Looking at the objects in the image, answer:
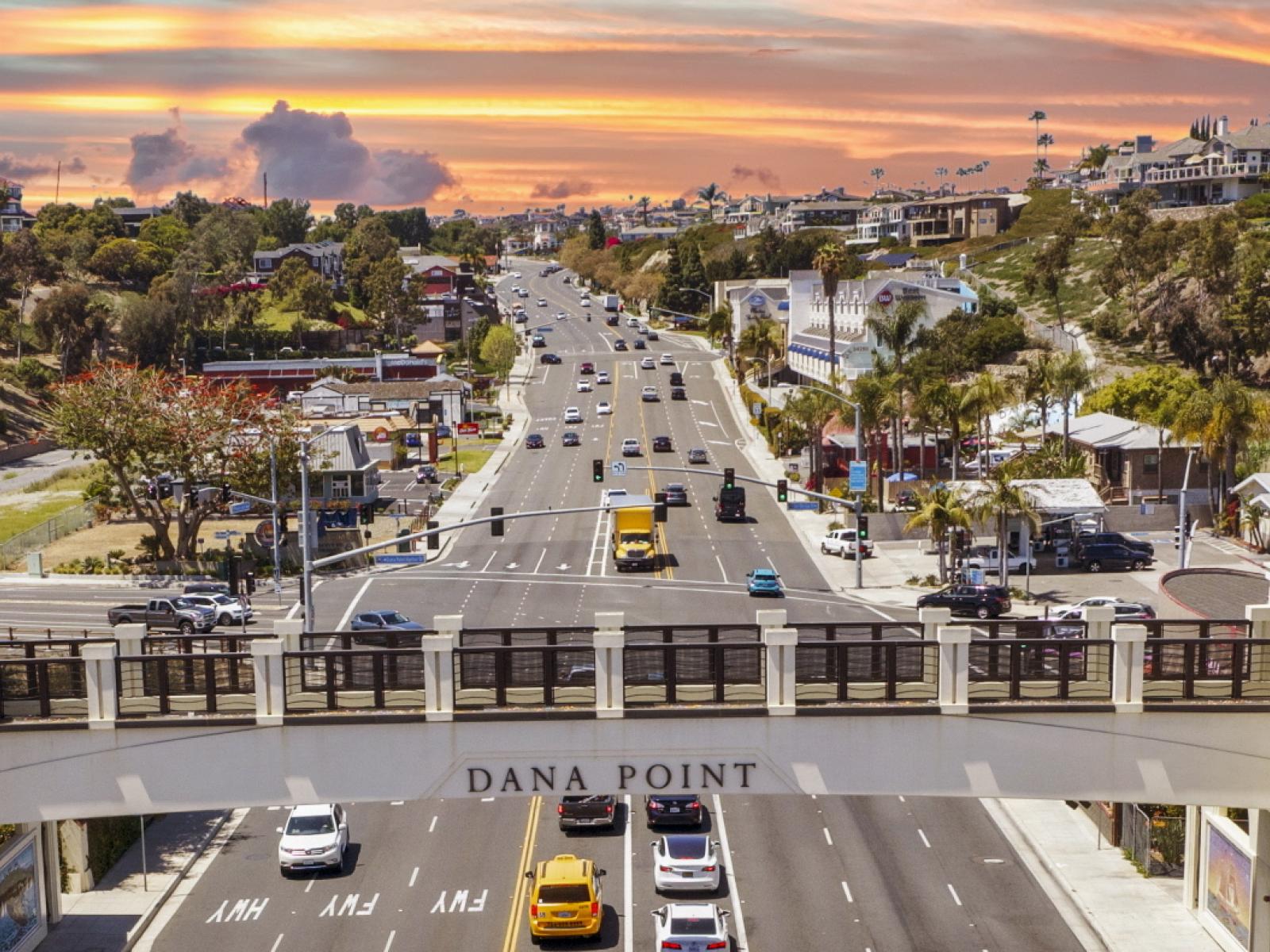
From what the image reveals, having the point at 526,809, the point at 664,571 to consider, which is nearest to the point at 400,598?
the point at 664,571

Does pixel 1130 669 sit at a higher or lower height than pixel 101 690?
higher

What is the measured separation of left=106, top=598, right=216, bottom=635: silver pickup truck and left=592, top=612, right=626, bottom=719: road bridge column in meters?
44.6

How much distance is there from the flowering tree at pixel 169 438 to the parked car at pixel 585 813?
43403 millimetres

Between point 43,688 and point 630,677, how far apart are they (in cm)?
1050

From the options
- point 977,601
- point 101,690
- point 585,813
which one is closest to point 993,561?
point 977,601

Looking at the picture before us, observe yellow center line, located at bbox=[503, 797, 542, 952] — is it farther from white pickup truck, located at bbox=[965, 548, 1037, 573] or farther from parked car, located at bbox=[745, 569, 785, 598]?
white pickup truck, located at bbox=[965, 548, 1037, 573]

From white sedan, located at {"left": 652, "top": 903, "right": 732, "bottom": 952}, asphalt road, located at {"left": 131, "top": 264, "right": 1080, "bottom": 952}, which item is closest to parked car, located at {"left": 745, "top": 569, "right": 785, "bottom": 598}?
asphalt road, located at {"left": 131, "top": 264, "right": 1080, "bottom": 952}

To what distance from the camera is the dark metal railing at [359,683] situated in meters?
27.9

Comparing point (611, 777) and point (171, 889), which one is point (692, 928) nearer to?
point (611, 777)

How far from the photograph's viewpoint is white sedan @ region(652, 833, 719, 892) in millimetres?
39281

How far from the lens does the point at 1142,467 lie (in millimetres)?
93750

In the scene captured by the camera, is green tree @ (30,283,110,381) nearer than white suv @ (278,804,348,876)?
No

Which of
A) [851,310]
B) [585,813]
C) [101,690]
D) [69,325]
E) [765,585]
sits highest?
[851,310]

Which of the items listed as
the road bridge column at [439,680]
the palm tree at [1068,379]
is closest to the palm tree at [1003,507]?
the palm tree at [1068,379]
